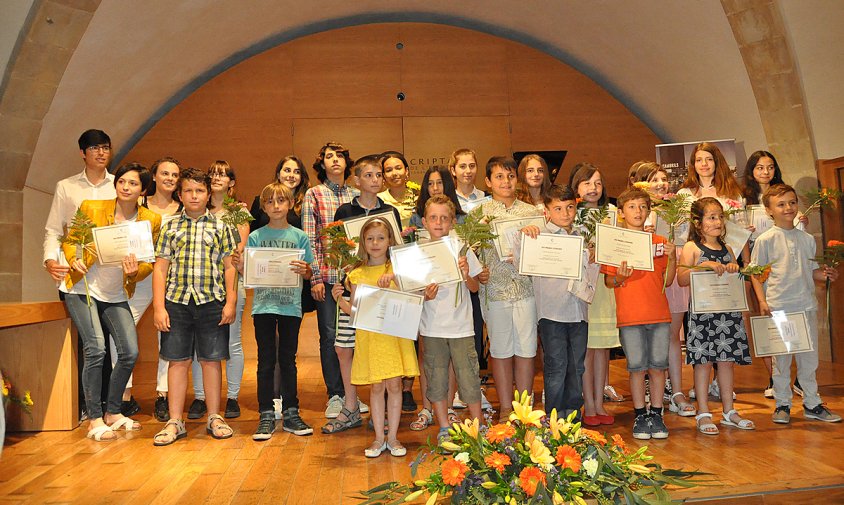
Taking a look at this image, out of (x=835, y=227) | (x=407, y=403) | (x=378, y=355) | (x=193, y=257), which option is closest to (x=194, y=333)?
(x=193, y=257)

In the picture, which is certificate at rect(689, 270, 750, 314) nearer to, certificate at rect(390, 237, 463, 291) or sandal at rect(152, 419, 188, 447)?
certificate at rect(390, 237, 463, 291)

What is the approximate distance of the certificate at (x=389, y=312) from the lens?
11.2 feet

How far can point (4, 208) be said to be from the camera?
6.11 m

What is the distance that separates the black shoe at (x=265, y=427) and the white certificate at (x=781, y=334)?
271 centimetres

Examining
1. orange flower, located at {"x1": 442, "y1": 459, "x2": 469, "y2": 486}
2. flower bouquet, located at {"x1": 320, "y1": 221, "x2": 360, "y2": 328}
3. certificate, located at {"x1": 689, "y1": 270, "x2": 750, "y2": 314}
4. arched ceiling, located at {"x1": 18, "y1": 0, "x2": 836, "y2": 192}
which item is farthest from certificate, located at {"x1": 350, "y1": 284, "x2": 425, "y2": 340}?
A: arched ceiling, located at {"x1": 18, "y1": 0, "x2": 836, "y2": 192}

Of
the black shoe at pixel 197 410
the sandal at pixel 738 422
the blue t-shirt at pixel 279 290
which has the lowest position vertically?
the sandal at pixel 738 422

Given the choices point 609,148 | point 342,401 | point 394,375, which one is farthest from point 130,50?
point 609,148

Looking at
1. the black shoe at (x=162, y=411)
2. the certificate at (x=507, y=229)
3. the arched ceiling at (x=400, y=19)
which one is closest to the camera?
the certificate at (x=507, y=229)

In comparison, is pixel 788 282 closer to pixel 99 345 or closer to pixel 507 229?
pixel 507 229

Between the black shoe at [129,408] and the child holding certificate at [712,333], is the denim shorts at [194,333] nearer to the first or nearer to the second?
the black shoe at [129,408]

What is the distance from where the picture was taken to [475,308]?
420 cm

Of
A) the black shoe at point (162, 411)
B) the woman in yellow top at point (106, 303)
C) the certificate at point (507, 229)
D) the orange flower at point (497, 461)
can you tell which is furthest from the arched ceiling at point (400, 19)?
the orange flower at point (497, 461)

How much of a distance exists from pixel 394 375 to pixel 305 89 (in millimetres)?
6244

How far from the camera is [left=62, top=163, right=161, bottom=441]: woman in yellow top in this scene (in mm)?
4078
